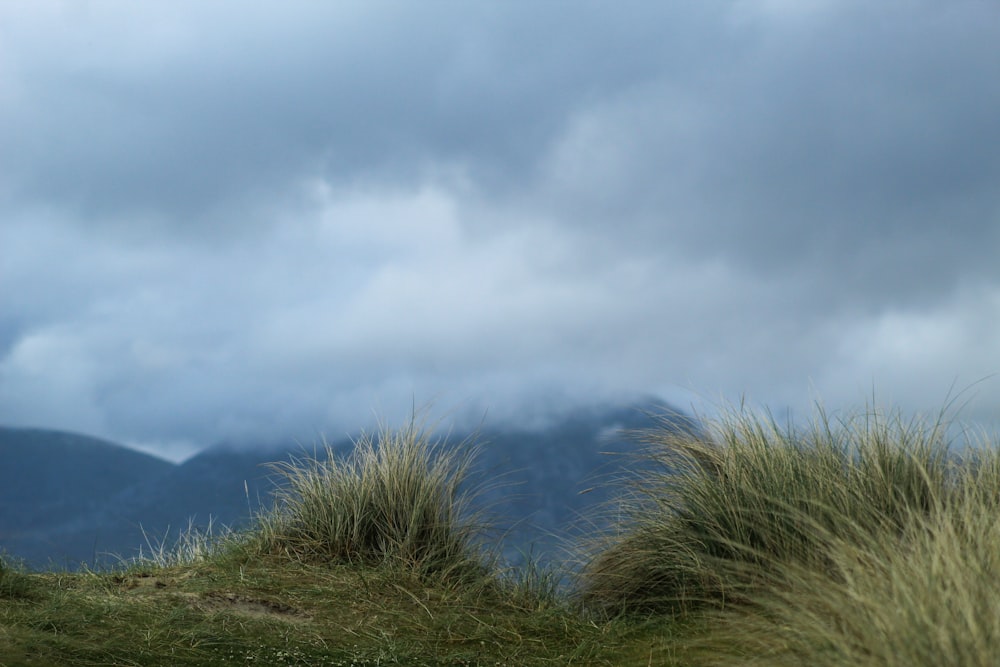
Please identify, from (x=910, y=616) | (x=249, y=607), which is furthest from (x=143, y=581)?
(x=910, y=616)

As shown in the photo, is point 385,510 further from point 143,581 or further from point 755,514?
point 755,514

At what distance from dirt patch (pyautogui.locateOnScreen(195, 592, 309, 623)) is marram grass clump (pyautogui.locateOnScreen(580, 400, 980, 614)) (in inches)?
76.0

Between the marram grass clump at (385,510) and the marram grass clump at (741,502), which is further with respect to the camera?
the marram grass clump at (385,510)

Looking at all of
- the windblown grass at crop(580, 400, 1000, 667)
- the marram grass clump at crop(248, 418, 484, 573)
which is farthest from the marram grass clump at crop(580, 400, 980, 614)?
the marram grass clump at crop(248, 418, 484, 573)

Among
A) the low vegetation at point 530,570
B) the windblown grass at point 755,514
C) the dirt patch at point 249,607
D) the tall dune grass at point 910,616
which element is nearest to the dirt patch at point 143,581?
the low vegetation at point 530,570

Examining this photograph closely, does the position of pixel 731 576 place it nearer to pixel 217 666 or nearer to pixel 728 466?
pixel 728 466

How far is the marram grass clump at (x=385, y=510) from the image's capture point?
7016 mm

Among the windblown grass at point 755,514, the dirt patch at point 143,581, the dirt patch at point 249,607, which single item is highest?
the windblown grass at point 755,514

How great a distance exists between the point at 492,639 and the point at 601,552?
4.08ft

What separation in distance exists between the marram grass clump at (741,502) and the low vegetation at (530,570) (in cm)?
2

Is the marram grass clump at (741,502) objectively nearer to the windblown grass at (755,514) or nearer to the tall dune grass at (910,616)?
the windblown grass at (755,514)

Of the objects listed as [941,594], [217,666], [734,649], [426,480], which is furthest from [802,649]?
[426,480]

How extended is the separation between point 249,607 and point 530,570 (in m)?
1.91

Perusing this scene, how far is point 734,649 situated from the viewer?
4.62 m
